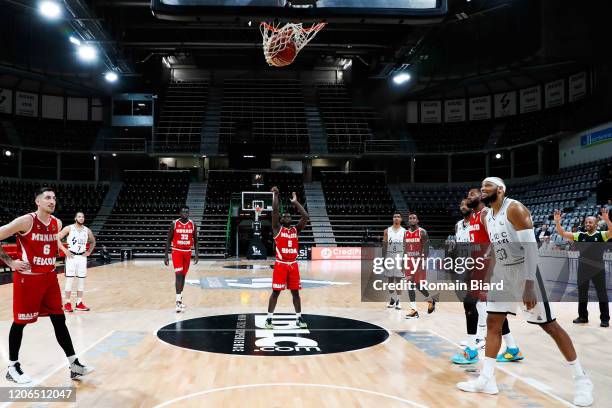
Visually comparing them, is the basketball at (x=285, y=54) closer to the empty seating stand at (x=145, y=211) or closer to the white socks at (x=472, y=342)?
the white socks at (x=472, y=342)

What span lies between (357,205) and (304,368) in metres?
22.5

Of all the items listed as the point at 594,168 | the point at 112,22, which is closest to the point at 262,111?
the point at 112,22

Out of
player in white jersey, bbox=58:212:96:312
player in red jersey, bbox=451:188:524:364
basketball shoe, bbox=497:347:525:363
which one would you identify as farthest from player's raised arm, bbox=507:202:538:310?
player in white jersey, bbox=58:212:96:312

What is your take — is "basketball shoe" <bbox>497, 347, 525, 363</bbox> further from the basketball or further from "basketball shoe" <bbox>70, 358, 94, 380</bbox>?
the basketball

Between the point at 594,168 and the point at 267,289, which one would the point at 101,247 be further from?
the point at 594,168

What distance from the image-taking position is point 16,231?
4.66 m

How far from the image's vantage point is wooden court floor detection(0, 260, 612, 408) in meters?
4.43

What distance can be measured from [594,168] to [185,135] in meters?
22.0

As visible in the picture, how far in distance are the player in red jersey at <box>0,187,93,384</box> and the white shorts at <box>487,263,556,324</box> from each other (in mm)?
4138

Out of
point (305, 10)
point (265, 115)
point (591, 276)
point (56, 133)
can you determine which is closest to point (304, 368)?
point (305, 10)

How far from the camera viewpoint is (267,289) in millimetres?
12188

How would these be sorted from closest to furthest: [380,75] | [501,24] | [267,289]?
1. [267,289]
2. [501,24]
3. [380,75]

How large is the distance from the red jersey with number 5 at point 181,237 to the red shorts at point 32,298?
4.13m

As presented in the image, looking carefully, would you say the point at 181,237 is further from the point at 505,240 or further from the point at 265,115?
the point at 265,115
